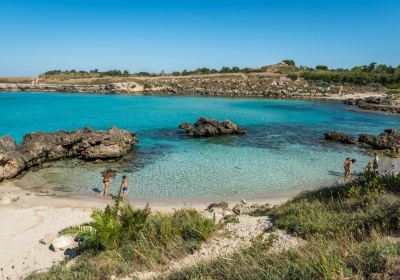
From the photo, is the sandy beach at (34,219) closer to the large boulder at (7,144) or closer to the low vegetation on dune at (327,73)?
the large boulder at (7,144)

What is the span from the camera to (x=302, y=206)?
501 inches

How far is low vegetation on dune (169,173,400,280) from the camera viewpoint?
6.06m

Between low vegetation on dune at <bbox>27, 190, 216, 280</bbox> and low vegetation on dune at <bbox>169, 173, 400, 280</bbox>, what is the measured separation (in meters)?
1.87

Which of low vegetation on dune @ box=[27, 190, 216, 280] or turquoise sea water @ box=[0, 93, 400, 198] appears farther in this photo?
turquoise sea water @ box=[0, 93, 400, 198]

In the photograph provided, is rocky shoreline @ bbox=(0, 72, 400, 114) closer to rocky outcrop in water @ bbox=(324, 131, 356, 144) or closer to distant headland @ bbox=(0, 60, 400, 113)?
distant headland @ bbox=(0, 60, 400, 113)

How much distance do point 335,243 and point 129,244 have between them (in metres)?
5.67

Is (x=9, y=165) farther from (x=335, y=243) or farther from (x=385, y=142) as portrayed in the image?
(x=385, y=142)

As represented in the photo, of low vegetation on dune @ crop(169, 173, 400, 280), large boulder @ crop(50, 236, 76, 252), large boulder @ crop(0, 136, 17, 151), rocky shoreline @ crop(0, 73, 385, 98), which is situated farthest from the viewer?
rocky shoreline @ crop(0, 73, 385, 98)

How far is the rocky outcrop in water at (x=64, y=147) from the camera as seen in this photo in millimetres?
26344

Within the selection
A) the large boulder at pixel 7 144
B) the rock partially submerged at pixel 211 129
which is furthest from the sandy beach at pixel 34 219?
the rock partially submerged at pixel 211 129

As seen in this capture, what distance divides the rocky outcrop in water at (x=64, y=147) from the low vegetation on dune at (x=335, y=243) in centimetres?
1816

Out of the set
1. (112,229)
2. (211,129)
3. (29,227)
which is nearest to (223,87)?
(211,129)

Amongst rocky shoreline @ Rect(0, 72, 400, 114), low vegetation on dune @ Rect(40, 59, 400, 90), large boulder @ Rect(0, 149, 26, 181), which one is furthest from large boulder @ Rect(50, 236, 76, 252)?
low vegetation on dune @ Rect(40, 59, 400, 90)

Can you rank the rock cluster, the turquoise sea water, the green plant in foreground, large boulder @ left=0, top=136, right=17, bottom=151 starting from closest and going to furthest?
the green plant in foreground → the turquoise sea water → large boulder @ left=0, top=136, right=17, bottom=151 → the rock cluster
